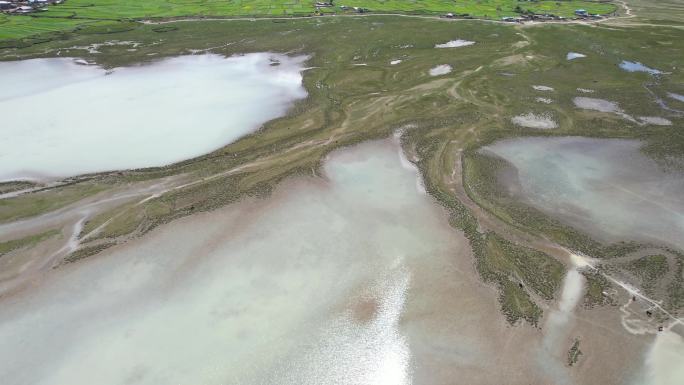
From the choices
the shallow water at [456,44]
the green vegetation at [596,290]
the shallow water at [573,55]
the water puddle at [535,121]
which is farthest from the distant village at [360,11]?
the green vegetation at [596,290]

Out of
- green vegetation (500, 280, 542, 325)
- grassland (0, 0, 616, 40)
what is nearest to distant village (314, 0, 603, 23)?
grassland (0, 0, 616, 40)

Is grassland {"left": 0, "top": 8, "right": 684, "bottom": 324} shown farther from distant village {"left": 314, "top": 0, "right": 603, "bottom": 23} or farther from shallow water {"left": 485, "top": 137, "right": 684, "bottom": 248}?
distant village {"left": 314, "top": 0, "right": 603, "bottom": 23}

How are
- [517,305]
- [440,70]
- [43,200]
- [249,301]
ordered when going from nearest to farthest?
[517,305], [249,301], [43,200], [440,70]

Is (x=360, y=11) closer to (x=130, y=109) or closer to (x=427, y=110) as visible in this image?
(x=427, y=110)

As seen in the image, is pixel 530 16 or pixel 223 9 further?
pixel 223 9

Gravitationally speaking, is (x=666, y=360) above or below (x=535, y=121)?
below

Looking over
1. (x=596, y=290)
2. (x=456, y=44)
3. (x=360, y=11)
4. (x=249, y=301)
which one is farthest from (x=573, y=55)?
(x=249, y=301)
